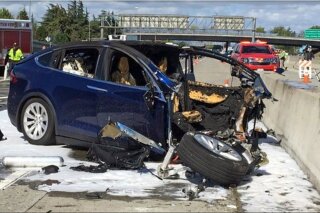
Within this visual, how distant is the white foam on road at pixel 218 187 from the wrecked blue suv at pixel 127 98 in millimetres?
343

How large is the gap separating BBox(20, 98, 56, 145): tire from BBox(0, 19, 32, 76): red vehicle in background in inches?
891

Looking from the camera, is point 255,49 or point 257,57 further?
point 255,49

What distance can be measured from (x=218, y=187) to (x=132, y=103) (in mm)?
1918

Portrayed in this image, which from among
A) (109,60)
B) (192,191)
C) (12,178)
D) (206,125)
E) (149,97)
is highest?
(109,60)

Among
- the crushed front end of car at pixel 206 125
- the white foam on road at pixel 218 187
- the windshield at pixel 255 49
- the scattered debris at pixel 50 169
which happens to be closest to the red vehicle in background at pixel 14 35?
the windshield at pixel 255 49

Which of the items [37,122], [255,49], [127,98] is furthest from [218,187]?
[255,49]

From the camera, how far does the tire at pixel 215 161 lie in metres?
6.27

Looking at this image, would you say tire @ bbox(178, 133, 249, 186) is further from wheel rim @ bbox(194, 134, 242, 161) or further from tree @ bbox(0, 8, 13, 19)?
tree @ bbox(0, 8, 13, 19)

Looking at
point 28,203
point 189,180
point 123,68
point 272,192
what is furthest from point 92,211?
point 123,68

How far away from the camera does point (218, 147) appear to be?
6.54 meters

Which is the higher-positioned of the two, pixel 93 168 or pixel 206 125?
pixel 206 125

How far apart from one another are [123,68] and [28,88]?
1.68 metres

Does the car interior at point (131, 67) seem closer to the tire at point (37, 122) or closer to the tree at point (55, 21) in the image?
the tire at point (37, 122)

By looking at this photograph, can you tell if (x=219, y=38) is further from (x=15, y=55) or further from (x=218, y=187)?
(x=218, y=187)
